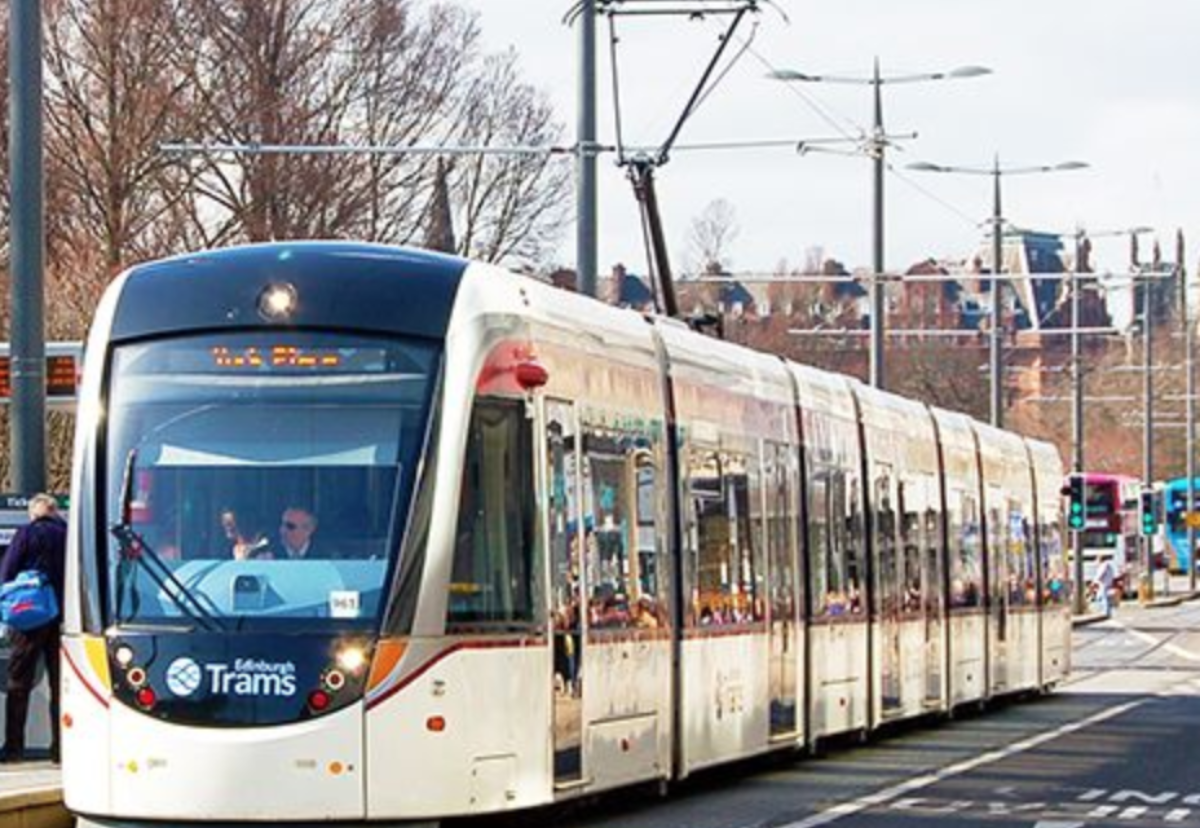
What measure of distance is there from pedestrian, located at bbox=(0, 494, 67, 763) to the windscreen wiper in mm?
4011

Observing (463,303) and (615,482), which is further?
(615,482)

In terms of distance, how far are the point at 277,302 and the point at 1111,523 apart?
69410mm

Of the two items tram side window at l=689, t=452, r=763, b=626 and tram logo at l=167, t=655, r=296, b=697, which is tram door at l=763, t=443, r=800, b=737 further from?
tram logo at l=167, t=655, r=296, b=697

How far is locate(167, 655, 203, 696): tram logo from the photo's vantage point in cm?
1559

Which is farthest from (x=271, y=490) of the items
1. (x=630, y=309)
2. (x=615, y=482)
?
(x=630, y=309)

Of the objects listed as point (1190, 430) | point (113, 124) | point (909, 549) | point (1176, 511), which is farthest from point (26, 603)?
point (1176, 511)

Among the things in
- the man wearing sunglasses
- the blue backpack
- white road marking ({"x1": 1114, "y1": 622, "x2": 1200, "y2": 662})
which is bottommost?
white road marking ({"x1": 1114, "y1": 622, "x2": 1200, "y2": 662})

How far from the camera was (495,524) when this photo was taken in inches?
643

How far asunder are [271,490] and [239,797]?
154 centimetres

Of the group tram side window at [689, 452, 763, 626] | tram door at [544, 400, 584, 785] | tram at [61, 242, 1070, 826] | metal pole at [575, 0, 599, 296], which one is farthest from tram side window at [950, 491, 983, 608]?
tram door at [544, 400, 584, 785]

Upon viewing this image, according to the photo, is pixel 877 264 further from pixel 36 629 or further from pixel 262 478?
pixel 262 478

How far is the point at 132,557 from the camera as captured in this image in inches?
629

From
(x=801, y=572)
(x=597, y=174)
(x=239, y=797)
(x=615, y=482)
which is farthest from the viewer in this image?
(x=597, y=174)

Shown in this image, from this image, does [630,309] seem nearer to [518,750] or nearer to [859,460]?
[518,750]
